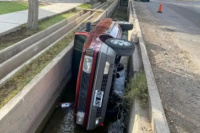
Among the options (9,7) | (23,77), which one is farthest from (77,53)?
(9,7)

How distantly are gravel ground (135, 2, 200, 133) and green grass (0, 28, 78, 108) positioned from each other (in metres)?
2.90

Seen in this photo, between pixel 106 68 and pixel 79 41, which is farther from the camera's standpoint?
pixel 79 41

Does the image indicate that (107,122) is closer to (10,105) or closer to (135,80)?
(135,80)

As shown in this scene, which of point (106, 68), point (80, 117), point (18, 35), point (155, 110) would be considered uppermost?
point (106, 68)

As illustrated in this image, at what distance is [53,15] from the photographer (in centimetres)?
1327

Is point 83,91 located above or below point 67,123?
above

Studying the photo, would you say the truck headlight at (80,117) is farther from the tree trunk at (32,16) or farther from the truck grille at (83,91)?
the tree trunk at (32,16)

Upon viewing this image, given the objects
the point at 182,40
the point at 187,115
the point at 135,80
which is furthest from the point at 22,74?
the point at 182,40

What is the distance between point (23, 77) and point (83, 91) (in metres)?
1.43

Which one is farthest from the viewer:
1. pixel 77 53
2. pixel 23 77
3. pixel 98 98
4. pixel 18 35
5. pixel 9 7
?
pixel 9 7

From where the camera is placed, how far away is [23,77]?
17.3 ft

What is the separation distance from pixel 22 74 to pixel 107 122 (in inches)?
88.9

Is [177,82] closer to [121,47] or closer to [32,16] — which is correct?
[121,47]

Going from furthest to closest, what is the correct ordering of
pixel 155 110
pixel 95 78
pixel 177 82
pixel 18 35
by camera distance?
pixel 18 35 → pixel 177 82 → pixel 95 78 → pixel 155 110
